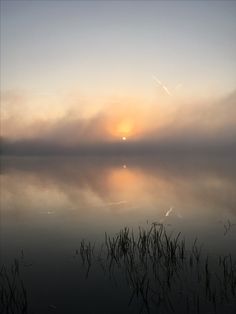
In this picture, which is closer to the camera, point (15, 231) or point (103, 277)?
point (103, 277)

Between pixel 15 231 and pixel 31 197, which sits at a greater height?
pixel 31 197

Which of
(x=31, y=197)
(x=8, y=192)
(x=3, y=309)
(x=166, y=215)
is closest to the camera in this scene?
(x=3, y=309)

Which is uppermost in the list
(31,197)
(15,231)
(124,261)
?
(31,197)

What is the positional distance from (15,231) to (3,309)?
528 inches

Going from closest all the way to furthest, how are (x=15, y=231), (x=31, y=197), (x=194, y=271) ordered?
(x=194, y=271) < (x=15, y=231) < (x=31, y=197)

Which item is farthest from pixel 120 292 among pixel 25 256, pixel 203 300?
pixel 25 256

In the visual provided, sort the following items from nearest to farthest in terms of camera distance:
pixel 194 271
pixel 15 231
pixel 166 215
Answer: pixel 194 271 → pixel 15 231 → pixel 166 215

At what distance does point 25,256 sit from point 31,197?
2590 cm

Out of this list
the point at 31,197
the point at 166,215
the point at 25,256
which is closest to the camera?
the point at 25,256

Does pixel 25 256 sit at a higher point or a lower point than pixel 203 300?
higher

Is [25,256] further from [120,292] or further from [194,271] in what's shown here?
[194,271]

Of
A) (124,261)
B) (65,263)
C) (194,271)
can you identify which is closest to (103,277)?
(124,261)

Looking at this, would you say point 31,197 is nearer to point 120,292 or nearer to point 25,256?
point 25,256

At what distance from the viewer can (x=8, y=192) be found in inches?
1898
